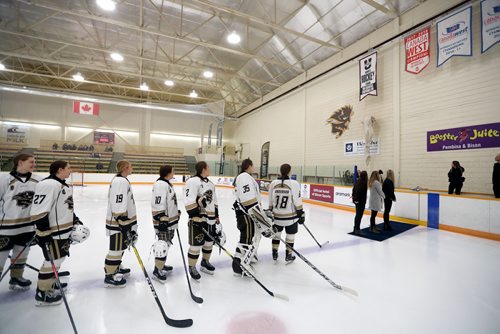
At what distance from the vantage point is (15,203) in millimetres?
2277

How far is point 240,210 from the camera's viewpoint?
283cm

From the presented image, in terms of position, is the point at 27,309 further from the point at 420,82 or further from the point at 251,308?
the point at 420,82

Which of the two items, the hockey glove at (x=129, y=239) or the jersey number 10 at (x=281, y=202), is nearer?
the hockey glove at (x=129, y=239)

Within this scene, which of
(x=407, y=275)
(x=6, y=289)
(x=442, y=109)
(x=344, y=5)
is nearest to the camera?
(x=6, y=289)

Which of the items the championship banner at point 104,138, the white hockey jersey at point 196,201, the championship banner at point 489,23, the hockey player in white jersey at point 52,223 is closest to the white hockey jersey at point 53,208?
the hockey player in white jersey at point 52,223

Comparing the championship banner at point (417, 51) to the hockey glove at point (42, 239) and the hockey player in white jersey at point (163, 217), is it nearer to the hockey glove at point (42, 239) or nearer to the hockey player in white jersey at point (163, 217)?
the hockey player in white jersey at point (163, 217)

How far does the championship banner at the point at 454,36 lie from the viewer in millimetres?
6344

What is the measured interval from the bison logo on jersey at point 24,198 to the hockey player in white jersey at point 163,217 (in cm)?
112

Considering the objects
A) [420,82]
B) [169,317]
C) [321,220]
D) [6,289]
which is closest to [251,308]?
[169,317]

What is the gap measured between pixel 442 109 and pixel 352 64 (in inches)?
158

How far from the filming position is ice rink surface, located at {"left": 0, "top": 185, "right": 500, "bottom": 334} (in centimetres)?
197

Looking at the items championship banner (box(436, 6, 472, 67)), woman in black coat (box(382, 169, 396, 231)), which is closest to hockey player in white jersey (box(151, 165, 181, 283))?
woman in black coat (box(382, 169, 396, 231))

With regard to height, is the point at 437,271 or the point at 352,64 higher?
the point at 352,64

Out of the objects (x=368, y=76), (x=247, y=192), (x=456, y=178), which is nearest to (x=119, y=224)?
(x=247, y=192)
